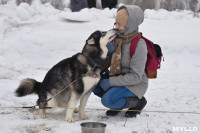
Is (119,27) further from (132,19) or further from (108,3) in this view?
(108,3)

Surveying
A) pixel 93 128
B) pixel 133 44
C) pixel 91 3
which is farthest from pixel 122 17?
pixel 91 3

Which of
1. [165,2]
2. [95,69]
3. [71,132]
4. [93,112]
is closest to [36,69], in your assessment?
[93,112]

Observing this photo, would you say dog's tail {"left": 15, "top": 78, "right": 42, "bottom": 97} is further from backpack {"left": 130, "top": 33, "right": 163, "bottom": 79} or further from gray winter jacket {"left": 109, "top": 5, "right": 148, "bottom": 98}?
backpack {"left": 130, "top": 33, "right": 163, "bottom": 79}

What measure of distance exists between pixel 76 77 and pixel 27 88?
2.23ft

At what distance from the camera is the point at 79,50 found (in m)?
8.16

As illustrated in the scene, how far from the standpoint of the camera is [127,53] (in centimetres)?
356

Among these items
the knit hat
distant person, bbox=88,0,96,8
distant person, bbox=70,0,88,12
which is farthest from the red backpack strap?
distant person, bbox=88,0,96,8

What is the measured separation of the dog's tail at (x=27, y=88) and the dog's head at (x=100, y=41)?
85 centimetres

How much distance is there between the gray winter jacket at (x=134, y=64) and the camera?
11.3 ft

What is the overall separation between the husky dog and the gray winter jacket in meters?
0.23

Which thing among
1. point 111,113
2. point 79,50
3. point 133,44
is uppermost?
point 133,44

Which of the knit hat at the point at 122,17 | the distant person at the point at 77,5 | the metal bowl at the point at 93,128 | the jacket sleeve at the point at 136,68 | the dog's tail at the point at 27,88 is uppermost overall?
the distant person at the point at 77,5

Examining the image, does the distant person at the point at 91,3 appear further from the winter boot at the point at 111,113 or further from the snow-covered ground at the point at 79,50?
the winter boot at the point at 111,113

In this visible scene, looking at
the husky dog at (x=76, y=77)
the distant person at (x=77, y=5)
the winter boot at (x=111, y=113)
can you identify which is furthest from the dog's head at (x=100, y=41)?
the distant person at (x=77, y=5)
